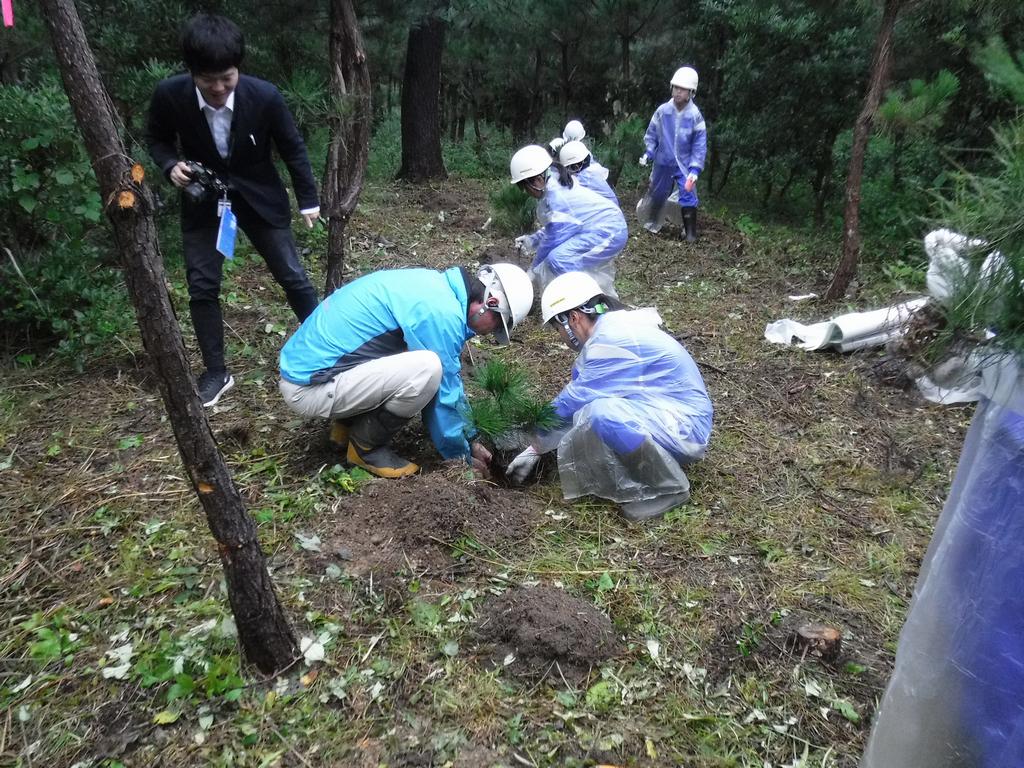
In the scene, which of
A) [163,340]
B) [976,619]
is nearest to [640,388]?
[976,619]

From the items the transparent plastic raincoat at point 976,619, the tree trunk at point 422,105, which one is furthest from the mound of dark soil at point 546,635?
the tree trunk at point 422,105

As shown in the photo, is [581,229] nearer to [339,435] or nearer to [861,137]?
[861,137]

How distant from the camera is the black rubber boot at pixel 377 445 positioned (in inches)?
108

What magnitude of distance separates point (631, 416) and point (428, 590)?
1.01m

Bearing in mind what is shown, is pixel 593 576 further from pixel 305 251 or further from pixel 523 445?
pixel 305 251

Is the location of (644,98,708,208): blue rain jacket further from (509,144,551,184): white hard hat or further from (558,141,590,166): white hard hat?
(509,144,551,184): white hard hat

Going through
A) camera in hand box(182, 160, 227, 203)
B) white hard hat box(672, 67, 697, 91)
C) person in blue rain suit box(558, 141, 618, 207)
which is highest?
white hard hat box(672, 67, 697, 91)

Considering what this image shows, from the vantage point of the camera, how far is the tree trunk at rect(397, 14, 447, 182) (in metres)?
7.70

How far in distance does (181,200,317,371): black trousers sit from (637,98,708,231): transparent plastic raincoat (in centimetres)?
447

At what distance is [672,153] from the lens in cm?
660

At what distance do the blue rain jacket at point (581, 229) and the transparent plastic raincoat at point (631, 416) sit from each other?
5.66 feet

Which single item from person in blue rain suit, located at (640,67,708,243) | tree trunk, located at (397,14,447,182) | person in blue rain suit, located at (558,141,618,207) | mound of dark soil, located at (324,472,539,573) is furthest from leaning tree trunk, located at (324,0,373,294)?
tree trunk, located at (397,14,447,182)

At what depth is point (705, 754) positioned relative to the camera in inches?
66.4

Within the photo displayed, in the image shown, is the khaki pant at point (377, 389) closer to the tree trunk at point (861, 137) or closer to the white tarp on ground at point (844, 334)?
the white tarp on ground at point (844, 334)
